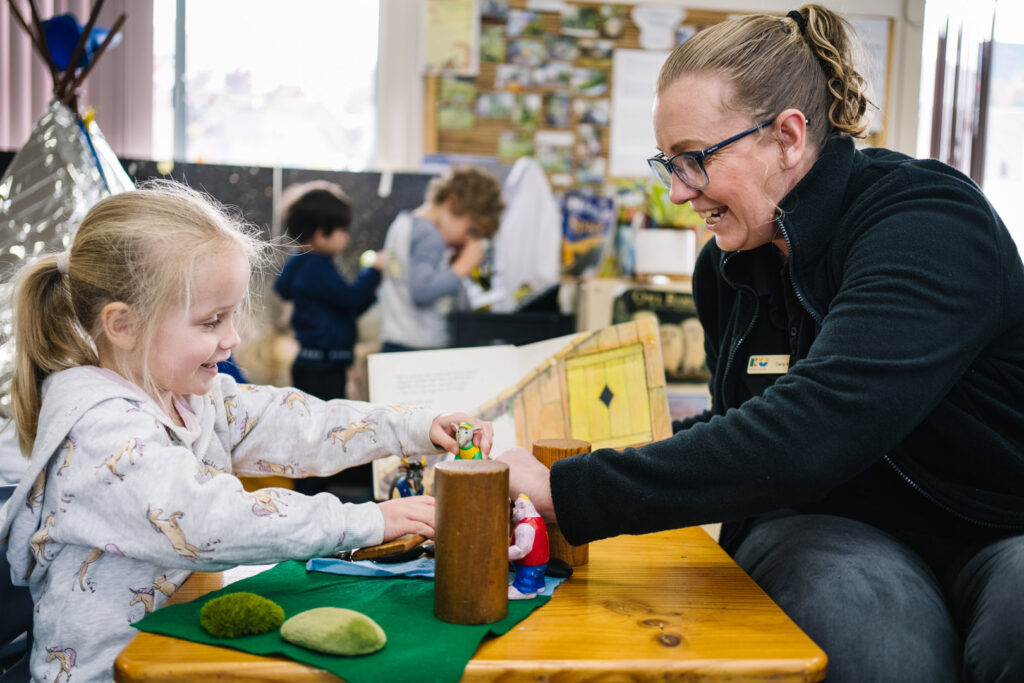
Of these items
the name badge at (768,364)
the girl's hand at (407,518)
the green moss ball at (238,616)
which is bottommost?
the green moss ball at (238,616)

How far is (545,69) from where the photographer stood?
12.3 feet

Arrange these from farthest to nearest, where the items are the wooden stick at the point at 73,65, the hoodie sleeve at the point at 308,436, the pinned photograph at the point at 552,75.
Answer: the pinned photograph at the point at 552,75, the wooden stick at the point at 73,65, the hoodie sleeve at the point at 308,436

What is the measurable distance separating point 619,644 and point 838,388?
33 cm

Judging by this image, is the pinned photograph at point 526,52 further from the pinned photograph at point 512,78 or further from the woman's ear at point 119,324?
the woman's ear at point 119,324

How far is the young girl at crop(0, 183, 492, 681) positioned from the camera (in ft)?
2.64

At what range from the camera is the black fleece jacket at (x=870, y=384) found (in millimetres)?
854

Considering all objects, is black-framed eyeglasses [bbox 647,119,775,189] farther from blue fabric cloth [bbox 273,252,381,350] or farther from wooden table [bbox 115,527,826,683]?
blue fabric cloth [bbox 273,252,381,350]

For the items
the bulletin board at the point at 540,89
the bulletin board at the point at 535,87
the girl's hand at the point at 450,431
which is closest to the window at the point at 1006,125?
the bulletin board at the point at 540,89

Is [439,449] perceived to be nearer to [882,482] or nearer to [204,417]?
[204,417]

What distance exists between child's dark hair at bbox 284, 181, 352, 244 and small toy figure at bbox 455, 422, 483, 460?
7.85ft

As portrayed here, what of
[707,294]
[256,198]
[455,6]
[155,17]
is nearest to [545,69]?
[455,6]

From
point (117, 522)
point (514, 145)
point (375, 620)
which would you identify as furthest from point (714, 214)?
point (514, 145)

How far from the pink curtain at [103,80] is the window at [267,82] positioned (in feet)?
0.33

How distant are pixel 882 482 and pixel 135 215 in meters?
0.93
